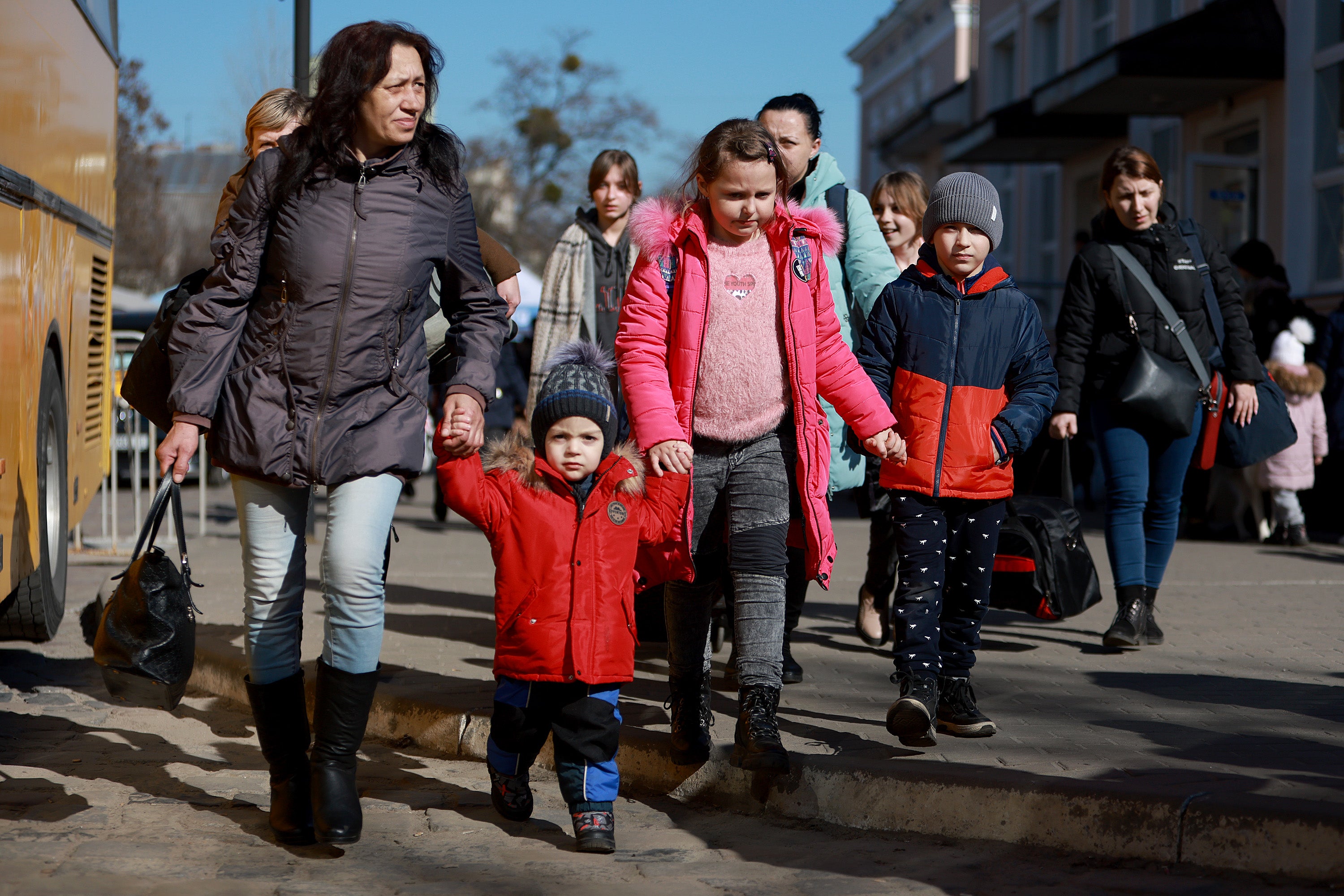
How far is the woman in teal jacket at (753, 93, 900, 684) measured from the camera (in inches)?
219

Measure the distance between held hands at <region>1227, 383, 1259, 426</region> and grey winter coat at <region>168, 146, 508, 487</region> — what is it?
393cm

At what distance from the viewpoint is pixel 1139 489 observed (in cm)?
648

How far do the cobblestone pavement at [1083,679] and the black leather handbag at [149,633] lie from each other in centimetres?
119

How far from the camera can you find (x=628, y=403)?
4.16 meters

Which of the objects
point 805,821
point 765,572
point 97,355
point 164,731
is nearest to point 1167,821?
point 805,821

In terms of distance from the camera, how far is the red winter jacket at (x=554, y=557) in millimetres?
3854

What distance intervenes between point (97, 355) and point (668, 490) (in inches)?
223

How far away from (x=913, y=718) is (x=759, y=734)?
511 mm

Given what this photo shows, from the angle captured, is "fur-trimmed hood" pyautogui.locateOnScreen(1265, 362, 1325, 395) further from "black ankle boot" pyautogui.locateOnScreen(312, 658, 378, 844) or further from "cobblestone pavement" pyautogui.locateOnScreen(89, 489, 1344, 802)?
"black ankle boot" pyautogui.locateOnScreen(312, 658, 378, 844)

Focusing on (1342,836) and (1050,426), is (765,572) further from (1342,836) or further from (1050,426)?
(1050,426)

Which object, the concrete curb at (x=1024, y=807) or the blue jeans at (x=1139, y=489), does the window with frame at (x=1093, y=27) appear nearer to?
the blue jeans at (x=1139, y=489)

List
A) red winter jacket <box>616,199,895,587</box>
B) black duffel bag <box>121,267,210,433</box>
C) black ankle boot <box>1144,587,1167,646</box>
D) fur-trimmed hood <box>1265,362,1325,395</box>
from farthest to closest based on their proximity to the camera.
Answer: fur-trimmed hood <box>1265,362,1325,395</box> → black ankle boot <box>1144,587,1167,646</box> → red winter jacket <box>616,199,895,587</box> → black duffel bag <box>121,267,210,433</box>

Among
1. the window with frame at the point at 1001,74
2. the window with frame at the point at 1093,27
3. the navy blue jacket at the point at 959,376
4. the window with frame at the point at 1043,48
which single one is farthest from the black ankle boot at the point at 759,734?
the window with frame at the point at 1001,74

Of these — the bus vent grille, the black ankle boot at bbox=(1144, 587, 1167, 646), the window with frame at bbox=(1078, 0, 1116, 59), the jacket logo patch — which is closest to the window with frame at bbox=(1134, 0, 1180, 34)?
the window with frame at bbox=(1078, 0, 1116, 59)
